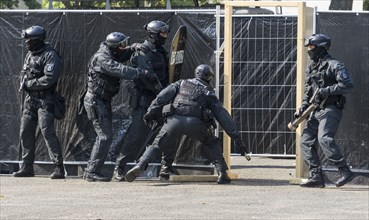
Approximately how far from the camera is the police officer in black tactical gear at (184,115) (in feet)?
48.7

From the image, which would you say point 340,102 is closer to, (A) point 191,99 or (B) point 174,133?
(A) point 191,99

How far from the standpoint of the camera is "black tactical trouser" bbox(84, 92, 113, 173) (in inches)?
609

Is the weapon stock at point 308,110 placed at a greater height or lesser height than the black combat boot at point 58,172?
greater

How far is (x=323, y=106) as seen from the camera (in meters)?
15.0

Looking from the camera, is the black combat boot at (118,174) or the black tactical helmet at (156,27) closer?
the black tactical helmet at (156,27)

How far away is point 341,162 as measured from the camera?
14.8 m

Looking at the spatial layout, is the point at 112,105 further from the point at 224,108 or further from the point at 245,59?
the point at 245,59

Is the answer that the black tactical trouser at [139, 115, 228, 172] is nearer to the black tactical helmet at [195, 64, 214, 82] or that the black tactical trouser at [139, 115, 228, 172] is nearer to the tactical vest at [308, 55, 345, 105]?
the black tactical helmet at [195, 64, 214, 82]

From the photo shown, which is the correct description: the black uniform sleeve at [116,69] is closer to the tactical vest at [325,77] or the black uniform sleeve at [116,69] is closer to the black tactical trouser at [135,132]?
the black tactical trouser at [135,132]

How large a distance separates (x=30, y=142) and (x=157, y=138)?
2171 millimetres

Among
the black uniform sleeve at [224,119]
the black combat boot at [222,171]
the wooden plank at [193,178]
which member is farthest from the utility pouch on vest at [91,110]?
the black combat boot at [222,171]

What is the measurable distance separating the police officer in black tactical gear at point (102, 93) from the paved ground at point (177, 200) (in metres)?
0.38

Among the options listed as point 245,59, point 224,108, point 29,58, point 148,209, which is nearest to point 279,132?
point 245,59

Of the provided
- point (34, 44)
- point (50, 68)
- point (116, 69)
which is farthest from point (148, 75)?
point (34, 44)
